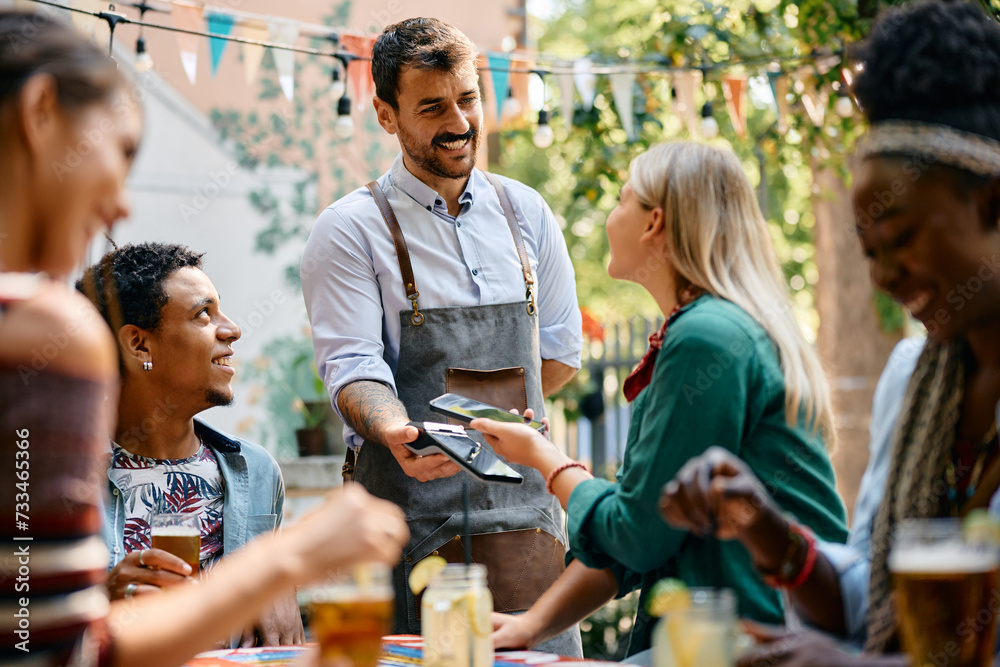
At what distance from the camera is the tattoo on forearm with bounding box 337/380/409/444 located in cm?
247

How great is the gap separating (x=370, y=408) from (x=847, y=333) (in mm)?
5354

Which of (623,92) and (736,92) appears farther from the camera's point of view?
(736,92)

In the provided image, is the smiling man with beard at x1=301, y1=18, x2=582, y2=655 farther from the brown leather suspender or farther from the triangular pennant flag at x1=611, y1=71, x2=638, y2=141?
the triangular pennant flag at x1=611, y1=71, x2=638, y2=141

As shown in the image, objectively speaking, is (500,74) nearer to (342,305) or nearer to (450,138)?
(450,138)

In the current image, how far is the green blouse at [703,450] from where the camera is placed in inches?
67.0

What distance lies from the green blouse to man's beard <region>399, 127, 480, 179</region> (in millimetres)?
1163

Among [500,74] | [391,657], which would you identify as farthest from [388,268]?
[500,74]

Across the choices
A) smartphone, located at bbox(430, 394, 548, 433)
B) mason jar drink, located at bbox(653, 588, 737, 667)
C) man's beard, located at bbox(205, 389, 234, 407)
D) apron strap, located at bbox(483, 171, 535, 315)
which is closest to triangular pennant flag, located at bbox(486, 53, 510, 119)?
apron strap, located at bbox(483, 171, 535, 315)

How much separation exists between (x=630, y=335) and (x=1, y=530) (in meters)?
7.49

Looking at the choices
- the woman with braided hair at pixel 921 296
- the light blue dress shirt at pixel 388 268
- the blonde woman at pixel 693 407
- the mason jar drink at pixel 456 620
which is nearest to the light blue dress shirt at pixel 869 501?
the woman with braided hair at pixel 921 296

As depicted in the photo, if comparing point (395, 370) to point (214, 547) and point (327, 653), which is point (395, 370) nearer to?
point (214, 547)

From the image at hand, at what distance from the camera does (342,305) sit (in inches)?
107

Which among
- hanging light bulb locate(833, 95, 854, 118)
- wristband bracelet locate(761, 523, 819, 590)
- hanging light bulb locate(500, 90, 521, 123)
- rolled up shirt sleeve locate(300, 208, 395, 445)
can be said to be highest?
hanging light bulb locate(833, 95, 854, 118)

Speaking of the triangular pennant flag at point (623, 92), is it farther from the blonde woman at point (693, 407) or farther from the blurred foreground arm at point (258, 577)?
A: the blurred foreground arm at point (258, 577)
